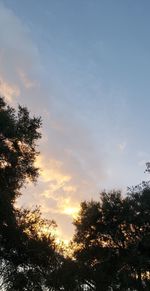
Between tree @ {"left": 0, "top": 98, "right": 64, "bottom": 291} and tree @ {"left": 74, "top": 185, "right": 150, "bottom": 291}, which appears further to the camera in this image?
tree @ {"left": 74, "top": 185, "right": 150, "bottom": 291}

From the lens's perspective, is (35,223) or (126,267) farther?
(126,267)

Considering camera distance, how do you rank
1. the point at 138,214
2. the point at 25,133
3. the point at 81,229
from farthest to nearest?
the point at 81,229, the point at 138,214, the point at 25,133

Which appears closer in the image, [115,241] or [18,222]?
[18,222]

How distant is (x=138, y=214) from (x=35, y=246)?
17.9 m

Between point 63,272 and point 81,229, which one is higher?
point 81,229

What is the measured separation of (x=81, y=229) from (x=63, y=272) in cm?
624

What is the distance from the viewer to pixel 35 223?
3466cm

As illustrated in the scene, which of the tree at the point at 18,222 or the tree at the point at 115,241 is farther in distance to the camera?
the tree at the point at 115,241

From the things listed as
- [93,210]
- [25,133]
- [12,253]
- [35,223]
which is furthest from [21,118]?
[93,210]

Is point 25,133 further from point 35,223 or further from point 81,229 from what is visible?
point 81,229

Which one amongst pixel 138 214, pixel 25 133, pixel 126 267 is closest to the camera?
pixel 25 133

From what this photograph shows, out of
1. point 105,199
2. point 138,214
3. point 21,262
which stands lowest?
point 21,262

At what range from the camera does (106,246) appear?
1850 inches

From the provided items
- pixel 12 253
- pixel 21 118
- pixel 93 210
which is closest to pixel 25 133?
pixel 21 118
